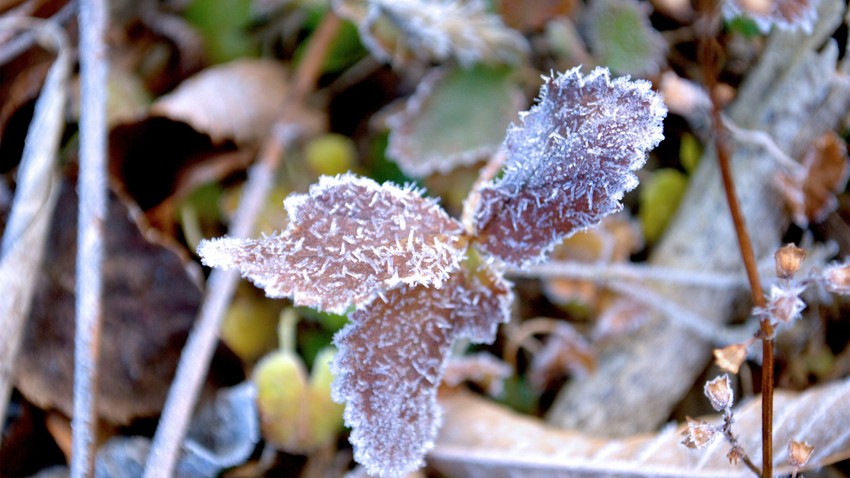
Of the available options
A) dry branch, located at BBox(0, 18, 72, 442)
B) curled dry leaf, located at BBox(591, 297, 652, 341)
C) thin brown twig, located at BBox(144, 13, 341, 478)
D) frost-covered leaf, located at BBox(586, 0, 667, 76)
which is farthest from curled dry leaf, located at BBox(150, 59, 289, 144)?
curled dry leaf, located at BBox(591, 297, 652, 341)

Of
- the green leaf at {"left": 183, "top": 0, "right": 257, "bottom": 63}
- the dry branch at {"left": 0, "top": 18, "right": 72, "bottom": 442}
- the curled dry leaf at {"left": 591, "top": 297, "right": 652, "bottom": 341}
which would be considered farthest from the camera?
the green leaf at {"left": 183, "top": 0, "right": 257, "bottom": 63}

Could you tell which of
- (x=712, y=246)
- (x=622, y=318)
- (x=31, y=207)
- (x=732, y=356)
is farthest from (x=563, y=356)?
(x=31, y=207)

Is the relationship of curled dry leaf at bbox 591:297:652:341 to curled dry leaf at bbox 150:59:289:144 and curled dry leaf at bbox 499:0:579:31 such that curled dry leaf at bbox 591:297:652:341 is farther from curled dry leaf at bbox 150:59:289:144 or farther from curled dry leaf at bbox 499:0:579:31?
curled dry leaf at bbox 150:59:289:144

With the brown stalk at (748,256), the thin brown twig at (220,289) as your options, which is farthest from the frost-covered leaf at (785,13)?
the thin brown twig at (220,289)

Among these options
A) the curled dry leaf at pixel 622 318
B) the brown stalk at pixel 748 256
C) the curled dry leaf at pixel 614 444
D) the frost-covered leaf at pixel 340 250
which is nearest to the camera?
the frost-covered leaf at pixel 340 250

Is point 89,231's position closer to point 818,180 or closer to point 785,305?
point 785,305

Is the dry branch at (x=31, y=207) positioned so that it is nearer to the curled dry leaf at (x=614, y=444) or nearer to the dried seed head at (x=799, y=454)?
the curled dry leaf at (x=614, y=444)
